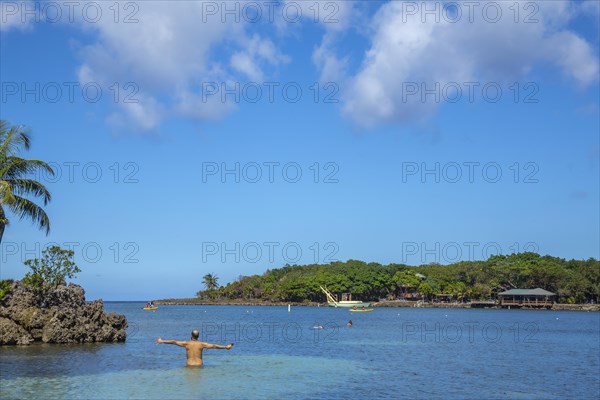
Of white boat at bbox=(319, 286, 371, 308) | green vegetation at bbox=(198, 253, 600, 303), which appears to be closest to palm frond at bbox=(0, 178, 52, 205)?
white boat at bbox=(319, 286, 371, 308)

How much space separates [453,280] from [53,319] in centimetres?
14534

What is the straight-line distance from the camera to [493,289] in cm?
16312

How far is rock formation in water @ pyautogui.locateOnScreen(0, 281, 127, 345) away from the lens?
37094 mm

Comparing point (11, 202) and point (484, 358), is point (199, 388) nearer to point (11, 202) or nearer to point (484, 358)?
point (11, 202)

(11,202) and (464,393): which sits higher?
(11,202)

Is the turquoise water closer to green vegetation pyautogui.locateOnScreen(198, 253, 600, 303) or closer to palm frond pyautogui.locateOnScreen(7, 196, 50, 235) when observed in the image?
palm frond pyautogui.locateOnScreen(7, 196, 50, 235)

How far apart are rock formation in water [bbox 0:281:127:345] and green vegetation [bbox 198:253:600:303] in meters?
131

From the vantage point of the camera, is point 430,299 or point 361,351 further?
point 430,299

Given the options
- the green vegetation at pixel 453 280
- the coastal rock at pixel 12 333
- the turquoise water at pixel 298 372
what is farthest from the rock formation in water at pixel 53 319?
the green vegetation at pixel 453 280

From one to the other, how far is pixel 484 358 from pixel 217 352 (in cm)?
1673

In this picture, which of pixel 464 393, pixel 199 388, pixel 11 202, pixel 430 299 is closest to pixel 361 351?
pixel 464 393

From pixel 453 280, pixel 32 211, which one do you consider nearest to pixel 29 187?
pixel 32 211

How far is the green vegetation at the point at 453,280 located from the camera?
492ft

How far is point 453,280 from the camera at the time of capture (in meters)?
171
